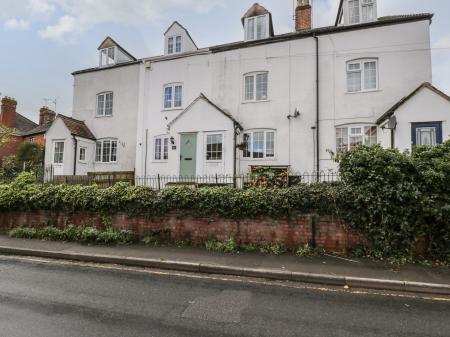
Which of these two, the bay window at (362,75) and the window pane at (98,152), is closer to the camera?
the bay window at (362,75)

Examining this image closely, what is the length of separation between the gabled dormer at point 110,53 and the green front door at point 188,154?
354 inches

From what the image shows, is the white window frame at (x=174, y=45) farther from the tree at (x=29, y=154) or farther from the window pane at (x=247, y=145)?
the tree at (x=29, y=154)

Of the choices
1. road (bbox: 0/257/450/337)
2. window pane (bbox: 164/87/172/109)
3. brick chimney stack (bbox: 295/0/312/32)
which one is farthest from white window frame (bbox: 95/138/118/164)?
brick chimney stack (bbox: 295/0/312/32)

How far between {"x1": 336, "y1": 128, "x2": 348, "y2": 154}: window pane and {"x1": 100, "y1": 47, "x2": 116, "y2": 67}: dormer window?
16.0 m

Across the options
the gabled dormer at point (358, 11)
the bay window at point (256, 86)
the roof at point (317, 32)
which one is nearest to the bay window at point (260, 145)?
the bay window at point (256, 86)

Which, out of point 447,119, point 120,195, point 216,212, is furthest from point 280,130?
point 120,195

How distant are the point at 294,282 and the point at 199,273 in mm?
2122

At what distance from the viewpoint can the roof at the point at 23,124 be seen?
32.6m

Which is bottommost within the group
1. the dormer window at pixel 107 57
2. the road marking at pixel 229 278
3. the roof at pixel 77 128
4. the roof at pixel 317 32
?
the road marking at pixel 229 278

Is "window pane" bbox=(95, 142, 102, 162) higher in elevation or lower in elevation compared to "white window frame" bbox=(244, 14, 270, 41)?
lower

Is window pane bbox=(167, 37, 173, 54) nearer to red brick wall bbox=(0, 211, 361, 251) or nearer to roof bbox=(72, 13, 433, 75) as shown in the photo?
roof bbox=(72, 13, 433, 75)

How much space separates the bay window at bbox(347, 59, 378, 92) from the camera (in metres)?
14.1

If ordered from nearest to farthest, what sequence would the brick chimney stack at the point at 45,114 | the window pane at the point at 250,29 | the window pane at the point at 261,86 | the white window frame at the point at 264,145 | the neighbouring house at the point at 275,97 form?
1. the neighbouring house at the point at 275,97
2. the white window frame at the point at 264,145
3. the window pane at the point at 261,86
4. the window pane at the point at 250,29
5. the brick chimney stack at the point at 45,114

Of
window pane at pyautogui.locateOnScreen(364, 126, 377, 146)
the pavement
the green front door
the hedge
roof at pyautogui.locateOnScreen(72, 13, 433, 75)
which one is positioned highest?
roof at pyautogui.locateOnScreen(72, 13, 433, 75)
